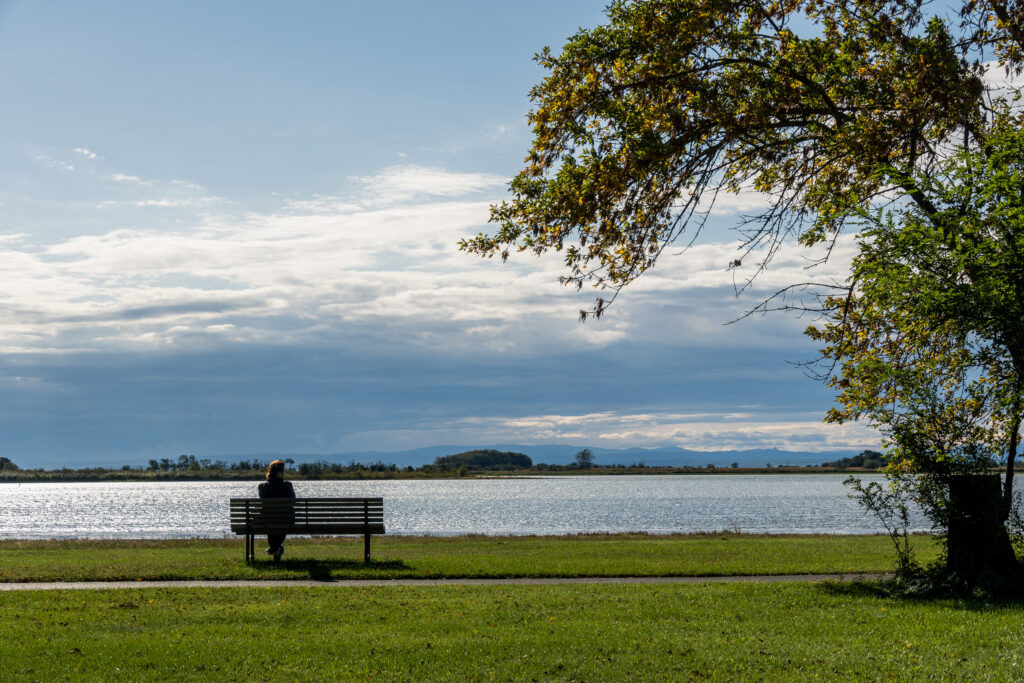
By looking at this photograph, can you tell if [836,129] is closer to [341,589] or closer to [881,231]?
[881,231]

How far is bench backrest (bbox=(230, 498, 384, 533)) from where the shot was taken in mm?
16703

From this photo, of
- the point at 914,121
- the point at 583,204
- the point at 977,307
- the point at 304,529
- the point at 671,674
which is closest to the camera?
the point at 671,674

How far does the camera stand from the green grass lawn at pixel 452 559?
50.0ft

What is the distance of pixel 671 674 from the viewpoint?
8148 millimetres

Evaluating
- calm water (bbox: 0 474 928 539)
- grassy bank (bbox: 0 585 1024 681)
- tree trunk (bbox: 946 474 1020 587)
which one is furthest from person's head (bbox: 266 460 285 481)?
calm water (bbox: 0 474 928 539)

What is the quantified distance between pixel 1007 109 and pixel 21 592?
55.5 ft

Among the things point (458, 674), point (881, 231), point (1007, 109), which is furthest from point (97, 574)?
point (1007, 109)

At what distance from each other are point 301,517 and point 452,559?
2.99 m

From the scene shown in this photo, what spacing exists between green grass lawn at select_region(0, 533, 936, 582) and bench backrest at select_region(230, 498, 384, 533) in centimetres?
62

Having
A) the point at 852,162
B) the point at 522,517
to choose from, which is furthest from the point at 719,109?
the point at 522,517

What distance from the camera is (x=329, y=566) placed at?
632 inches

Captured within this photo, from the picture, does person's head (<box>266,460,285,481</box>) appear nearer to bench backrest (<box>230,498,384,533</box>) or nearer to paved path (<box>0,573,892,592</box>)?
bench backrest (<box>230,498,384,533</box>)

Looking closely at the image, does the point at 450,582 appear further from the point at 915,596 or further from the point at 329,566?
the point at 915,596

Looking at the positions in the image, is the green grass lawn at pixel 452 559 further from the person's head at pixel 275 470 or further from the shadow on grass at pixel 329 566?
the person's head at pixel 275 470
